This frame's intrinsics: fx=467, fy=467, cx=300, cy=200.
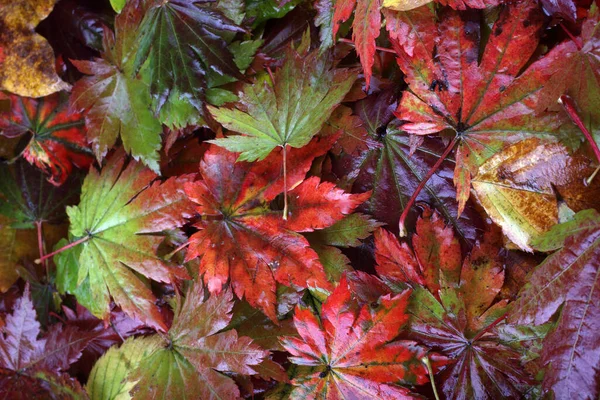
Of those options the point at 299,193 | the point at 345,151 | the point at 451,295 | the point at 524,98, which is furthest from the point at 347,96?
the point at 451,295

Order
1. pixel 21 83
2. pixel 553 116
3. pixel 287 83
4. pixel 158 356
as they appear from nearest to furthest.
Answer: pixel 553 116, pixel 287 83, pixel 158 356, pixel 21 83

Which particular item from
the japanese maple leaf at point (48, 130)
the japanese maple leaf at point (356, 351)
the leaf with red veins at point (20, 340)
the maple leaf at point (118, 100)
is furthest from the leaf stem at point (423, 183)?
the leaf with red veins at point (20, 340)

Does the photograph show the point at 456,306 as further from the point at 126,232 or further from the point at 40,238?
the point at 40,238

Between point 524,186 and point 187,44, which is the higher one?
point 187,44

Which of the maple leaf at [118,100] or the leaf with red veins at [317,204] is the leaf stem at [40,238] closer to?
the maple leaf at [118,100]

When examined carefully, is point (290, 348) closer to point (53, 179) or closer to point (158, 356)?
point (158, 356)

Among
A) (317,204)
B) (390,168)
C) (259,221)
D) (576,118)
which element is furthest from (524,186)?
(259,221)

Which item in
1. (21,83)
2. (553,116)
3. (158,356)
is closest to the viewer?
(553,116)

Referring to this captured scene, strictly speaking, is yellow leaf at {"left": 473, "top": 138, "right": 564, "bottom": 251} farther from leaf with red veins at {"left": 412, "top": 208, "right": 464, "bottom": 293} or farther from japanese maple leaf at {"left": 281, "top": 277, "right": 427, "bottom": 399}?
japanese maple leaf at {"left": 281, "top": 277, "right": 427, "bottom": 399}
